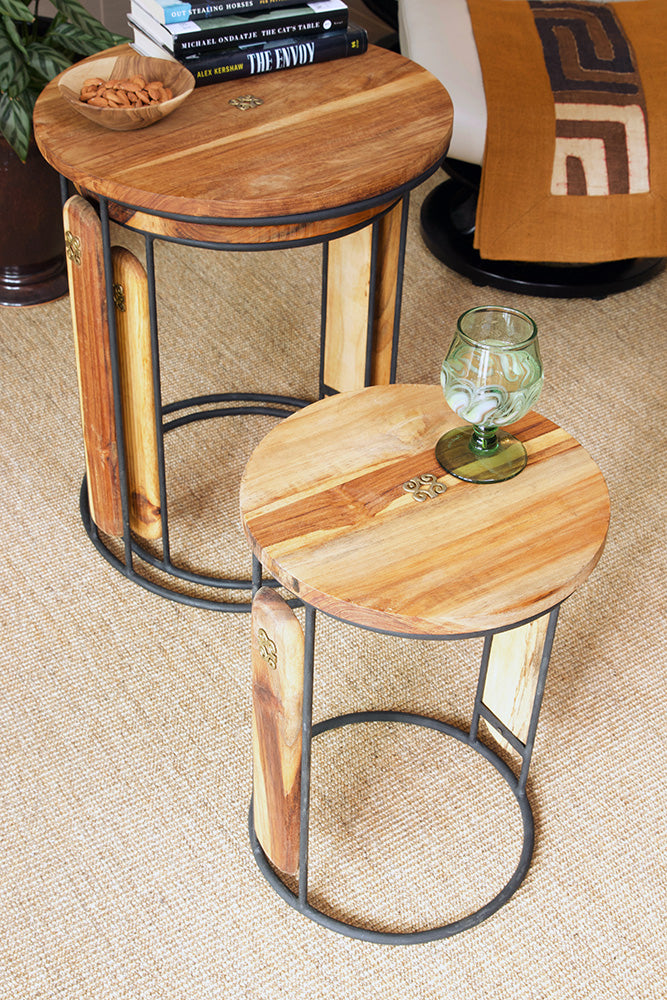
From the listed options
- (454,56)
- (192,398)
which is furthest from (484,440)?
(454,56)

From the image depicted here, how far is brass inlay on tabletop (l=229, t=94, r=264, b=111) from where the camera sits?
4.84 ft

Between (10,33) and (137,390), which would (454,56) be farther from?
(137,390)

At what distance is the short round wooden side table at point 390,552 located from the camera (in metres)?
1.02

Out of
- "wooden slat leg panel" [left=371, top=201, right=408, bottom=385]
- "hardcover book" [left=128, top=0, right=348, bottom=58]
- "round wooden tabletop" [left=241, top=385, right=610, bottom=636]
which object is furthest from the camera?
"wooden slat leg panel" [left=371, top=201, right=408, bottom=385]

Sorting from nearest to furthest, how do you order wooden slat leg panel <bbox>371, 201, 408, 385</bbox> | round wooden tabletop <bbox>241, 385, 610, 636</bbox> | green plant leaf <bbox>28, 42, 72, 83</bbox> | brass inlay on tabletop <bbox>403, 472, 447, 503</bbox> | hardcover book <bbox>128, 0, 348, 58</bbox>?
round wooden tabletop <bbox>241, 385, 610, 636</bbox> < brass inlay on tabletop <bbox>403, 472, 447, 503</bbox> < hardcover book <bbox>128, 0, 348, 58</bbox> < wooden slat leg panel <bbox>371, 201, 408, 385</bbox> < green plant leaf <bbox>28, 42, 72, 83</bbox>


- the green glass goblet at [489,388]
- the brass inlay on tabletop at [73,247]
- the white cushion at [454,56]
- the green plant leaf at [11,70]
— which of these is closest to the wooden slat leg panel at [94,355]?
the brass inlay on tabletop at [73,247]

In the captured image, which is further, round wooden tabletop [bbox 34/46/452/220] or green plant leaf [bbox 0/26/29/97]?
green plant leaf [bbox 0/26/29/97]

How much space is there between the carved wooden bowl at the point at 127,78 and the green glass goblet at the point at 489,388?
49 centimetres

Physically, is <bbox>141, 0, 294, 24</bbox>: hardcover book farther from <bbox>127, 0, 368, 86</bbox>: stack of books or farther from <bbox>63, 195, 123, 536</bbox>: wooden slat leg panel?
<bbox>63, 195, 123, 536</bbox>: wooden slat leg panel

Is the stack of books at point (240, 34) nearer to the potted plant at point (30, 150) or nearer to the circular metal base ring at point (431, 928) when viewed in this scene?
the potted plant at point (30, 150)

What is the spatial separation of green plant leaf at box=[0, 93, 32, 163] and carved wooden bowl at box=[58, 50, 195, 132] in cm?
40

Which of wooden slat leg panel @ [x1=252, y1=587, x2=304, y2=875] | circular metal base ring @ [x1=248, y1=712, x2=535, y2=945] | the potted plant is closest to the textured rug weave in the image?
circular metal base ring @ [x1=248, y1=712, x2=535, y2=945]

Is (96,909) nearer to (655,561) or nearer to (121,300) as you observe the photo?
(121,300)

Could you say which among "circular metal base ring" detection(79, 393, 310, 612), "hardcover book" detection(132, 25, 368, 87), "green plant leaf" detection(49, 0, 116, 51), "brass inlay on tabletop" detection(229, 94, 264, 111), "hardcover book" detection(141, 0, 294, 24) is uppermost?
"hardcover book" detection(141, 0, 294, 24)
